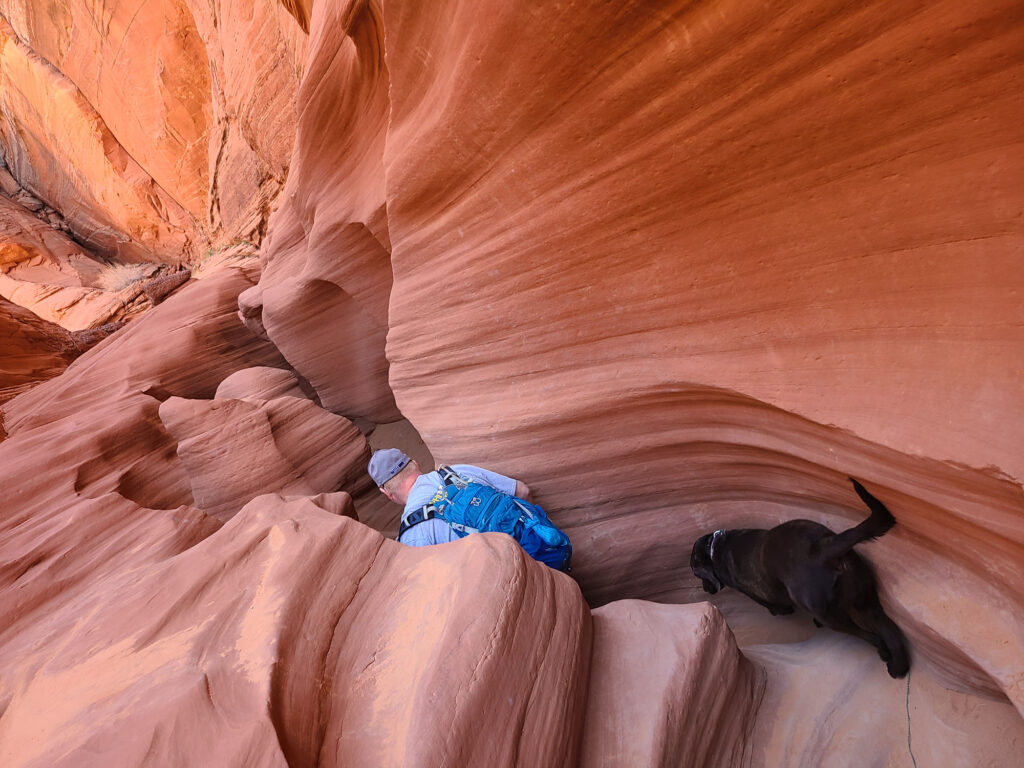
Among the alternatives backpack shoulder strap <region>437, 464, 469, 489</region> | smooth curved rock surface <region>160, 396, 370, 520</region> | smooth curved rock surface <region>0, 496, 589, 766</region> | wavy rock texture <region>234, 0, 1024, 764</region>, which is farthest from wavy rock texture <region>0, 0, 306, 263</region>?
smooth curved rock surface <region>0, 496, 589, 766</region>

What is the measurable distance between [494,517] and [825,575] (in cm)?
152

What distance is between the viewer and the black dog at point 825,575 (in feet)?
6.06

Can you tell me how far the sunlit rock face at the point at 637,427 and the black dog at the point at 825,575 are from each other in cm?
8

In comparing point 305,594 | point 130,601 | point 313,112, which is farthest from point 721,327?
point 313,112

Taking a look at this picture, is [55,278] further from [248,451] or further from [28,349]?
[248,451]

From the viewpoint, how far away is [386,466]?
3.12m

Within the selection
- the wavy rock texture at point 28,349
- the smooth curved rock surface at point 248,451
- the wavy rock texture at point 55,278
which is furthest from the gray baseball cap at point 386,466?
the wavy rock texture at point 55,278

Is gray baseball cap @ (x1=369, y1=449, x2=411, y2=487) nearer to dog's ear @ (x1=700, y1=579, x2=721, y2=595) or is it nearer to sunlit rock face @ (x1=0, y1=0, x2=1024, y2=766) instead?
sunlit rock face @ (x1=0, y1=0, x2=1024, y2=766)

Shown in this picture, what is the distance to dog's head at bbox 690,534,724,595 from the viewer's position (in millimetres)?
2699

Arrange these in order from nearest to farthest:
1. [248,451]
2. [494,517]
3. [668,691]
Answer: [668,691], [494,517], [248,451]

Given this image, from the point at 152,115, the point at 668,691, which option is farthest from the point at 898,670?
the point at 152,115

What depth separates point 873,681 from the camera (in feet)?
6.33

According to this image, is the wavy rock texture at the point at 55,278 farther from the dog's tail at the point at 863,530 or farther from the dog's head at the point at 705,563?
the dog's tail at the point at 863,530

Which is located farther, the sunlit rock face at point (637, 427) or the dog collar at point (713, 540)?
the dog collar at point (713, 540)
